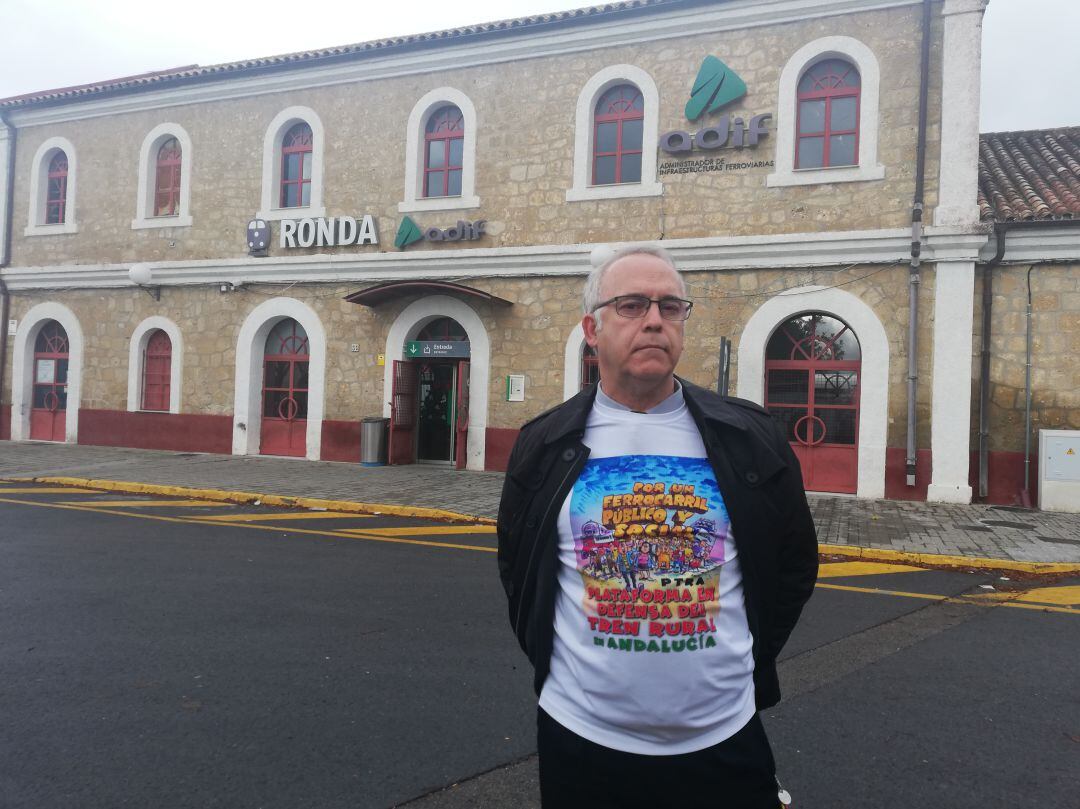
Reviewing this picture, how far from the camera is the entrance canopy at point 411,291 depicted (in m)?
13.2

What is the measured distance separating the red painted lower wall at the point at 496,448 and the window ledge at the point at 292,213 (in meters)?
5.60

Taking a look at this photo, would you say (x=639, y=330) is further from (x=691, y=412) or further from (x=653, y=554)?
(x=653, y=554)

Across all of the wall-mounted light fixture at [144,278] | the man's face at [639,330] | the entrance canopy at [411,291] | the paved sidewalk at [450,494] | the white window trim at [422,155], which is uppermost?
the white window trim at [422,155]

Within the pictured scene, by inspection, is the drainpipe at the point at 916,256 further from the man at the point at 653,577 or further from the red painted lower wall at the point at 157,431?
the red painted lower wall at the point at 157,431

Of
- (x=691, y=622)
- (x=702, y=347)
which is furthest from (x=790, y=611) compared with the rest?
(x=702, y=347)

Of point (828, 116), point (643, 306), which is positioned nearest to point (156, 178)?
point (828, 116)

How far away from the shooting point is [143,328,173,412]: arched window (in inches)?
643

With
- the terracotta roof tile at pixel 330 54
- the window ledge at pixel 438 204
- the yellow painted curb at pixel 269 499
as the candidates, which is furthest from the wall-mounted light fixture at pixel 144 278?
the window ledge at pixel 438 204

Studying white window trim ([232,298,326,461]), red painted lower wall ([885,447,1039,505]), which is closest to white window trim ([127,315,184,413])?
white window trim ([232,298,326,461])

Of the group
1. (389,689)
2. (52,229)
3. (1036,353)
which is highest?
(52,229)

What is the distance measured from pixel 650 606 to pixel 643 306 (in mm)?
710

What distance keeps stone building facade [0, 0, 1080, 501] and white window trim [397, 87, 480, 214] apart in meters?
0.04

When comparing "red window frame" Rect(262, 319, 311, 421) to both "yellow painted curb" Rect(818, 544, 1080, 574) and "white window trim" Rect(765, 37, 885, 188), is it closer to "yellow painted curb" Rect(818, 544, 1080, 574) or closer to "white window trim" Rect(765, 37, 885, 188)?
"white window trim" Rect(765, 37, 885, 188)

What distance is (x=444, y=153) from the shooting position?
14.3 meters
